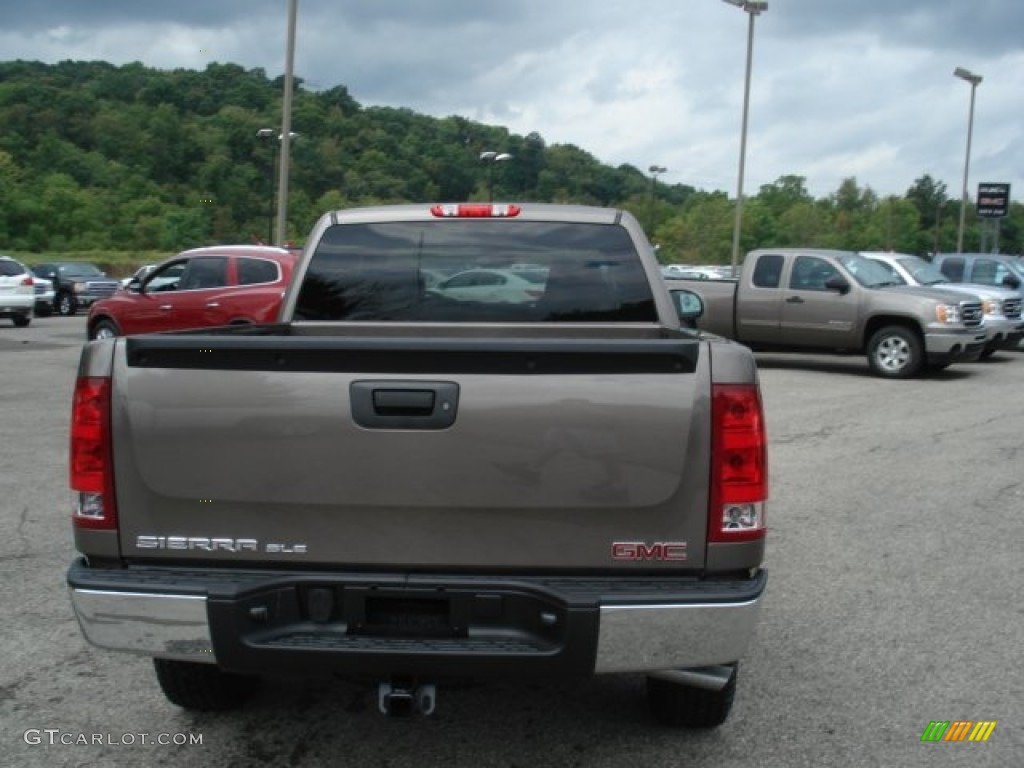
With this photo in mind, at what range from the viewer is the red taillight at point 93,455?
3123 millimetres

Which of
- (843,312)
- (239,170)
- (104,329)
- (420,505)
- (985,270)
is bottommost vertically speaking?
(104,329)

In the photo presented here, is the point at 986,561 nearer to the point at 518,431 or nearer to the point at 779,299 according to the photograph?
the point at 518,431

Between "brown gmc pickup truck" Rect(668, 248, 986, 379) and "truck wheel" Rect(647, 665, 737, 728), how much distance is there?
42.2ft

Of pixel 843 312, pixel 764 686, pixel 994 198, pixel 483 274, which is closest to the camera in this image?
pixel 764 686

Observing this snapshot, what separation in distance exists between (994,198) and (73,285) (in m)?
36.0

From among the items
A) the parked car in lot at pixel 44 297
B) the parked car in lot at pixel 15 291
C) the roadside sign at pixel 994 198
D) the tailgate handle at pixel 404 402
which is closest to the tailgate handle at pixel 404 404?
the tailgate handle at pixel 404 402

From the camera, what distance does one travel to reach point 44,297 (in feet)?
102

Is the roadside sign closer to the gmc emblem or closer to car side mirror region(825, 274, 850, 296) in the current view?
car side mirror region(825, 274, 850, 296)

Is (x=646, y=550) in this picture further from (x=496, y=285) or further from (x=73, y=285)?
(x=73, y=285)

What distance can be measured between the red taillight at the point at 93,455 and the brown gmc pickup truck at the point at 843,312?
13.8 metres

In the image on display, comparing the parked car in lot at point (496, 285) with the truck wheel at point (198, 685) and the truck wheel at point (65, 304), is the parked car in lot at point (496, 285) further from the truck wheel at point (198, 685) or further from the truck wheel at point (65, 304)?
the truck wheel at point (65, 304)

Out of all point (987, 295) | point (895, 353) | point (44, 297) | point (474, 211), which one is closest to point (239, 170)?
point (44, 297)

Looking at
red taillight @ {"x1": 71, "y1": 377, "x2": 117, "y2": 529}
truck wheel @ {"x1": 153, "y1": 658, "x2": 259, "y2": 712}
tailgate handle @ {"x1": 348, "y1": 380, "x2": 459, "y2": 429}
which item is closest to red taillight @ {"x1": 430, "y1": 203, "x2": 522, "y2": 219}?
tailgate handle @ {"x1": 348, "y1": 380, "x2": 459, "y2": 429}

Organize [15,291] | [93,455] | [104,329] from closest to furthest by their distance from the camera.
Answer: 1. [93,455]
2. [104,329]
3. [15,291]
